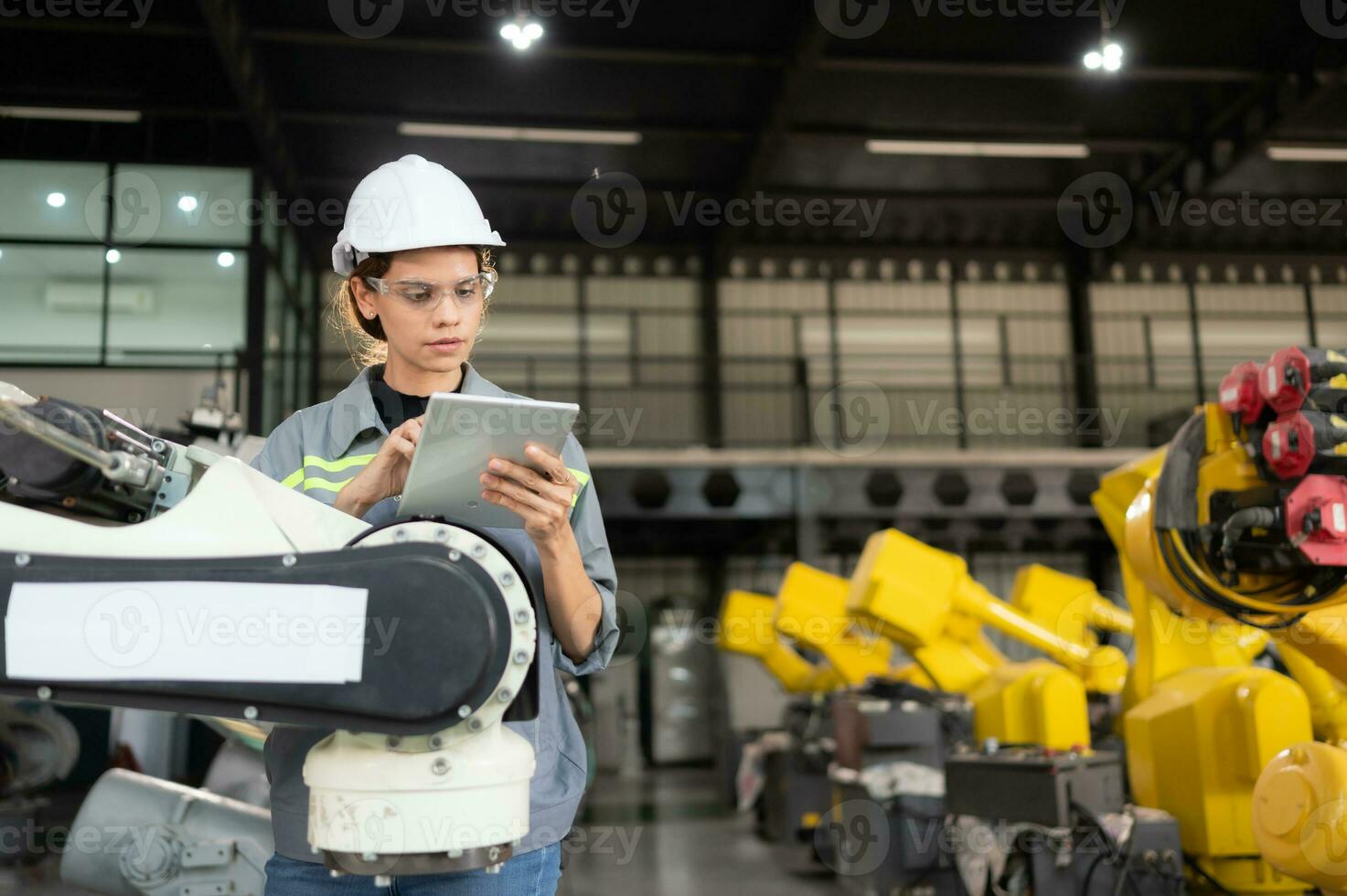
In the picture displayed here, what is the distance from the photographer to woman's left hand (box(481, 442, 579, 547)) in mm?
1067

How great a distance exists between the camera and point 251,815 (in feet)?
9.23

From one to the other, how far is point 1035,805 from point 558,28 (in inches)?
312

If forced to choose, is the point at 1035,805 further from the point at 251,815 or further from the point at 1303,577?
the point at 251,815

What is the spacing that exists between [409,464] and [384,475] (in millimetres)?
30

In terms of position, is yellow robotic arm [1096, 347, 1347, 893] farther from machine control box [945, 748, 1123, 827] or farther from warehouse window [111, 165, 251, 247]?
warehouse window [111, 165, 251, 247]

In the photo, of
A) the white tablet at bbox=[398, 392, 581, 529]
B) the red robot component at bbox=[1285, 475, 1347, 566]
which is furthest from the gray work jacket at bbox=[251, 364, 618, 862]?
the red robot component at bbox=[1285, 475, 1347, 566]

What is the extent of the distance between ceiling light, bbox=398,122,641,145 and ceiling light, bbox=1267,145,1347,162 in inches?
259

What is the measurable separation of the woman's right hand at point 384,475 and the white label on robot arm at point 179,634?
0.25 metres

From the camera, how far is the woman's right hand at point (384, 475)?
119cm

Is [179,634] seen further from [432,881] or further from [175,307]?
[175,307]

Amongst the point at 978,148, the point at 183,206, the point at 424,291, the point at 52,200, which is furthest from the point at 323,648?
the point at 978,148

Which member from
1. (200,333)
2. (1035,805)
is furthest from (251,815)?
(200,333)

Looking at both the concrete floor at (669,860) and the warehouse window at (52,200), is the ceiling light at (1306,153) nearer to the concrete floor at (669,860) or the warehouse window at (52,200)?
the concrete floor at (669,860)

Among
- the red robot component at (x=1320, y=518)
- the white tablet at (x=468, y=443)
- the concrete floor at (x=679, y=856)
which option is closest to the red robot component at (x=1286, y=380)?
the red robot component at (x=1320, y=518)
